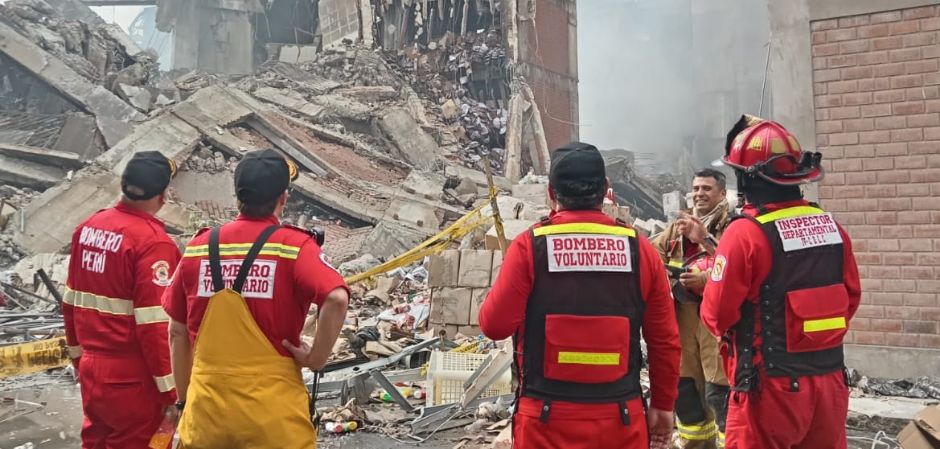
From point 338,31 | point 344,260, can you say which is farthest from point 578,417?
point 338,31

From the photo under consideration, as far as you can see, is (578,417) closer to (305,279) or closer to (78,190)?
(305,279)

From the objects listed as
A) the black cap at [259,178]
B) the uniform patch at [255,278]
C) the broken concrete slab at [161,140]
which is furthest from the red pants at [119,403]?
the broken concrete slab at [161,140]

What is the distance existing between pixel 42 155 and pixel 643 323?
15.6m

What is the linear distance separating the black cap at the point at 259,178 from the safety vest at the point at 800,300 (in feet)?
5.66

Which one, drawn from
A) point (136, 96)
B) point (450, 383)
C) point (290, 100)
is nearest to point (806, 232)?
point (450, 383)

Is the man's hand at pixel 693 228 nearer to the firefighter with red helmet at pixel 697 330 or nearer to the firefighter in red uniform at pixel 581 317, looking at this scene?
the firefighter with red helmet at pixel 697 330

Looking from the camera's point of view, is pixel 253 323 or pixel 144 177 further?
pixel 144 177

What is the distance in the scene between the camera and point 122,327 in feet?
8.58

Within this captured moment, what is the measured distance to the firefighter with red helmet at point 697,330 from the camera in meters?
3.29

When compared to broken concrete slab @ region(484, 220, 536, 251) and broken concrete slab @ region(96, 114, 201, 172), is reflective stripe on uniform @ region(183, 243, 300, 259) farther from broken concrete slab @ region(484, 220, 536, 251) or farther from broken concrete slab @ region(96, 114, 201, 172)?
broken concrete slab @ region(96, 114, 201, 172)

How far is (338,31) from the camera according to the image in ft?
82.0

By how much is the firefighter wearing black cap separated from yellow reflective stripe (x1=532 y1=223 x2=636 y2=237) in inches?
27.0

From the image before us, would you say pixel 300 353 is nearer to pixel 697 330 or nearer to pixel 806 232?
pixel 806 232

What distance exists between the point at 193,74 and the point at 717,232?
22.3 m
